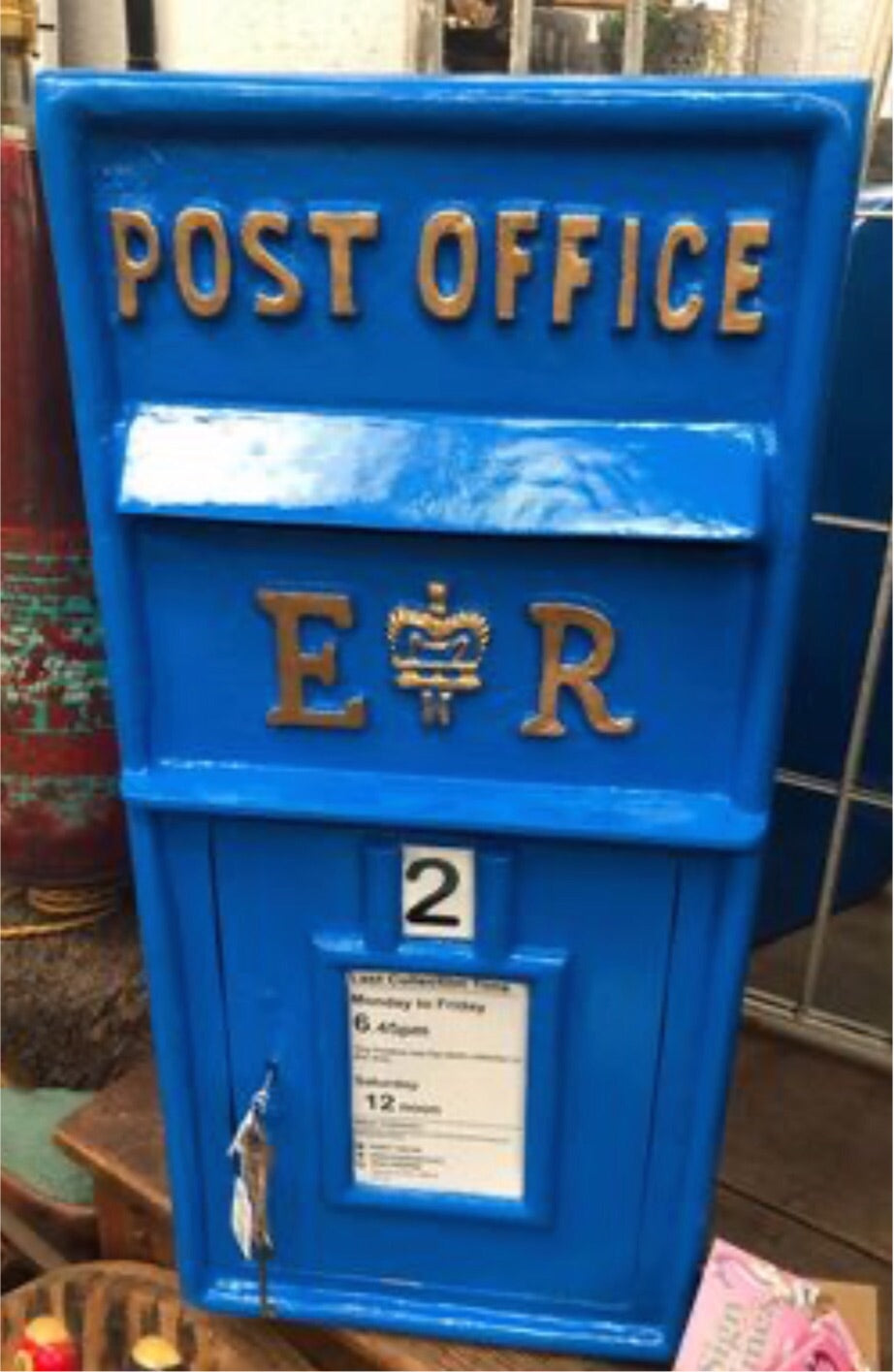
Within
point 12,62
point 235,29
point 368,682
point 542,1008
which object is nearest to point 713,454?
point 368,682

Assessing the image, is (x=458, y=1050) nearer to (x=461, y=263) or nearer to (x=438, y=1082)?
(x=438, y=1082)

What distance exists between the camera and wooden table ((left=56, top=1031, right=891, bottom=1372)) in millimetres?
1163

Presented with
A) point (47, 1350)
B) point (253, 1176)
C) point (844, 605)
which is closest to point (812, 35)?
point (844, 605)

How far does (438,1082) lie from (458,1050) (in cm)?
4

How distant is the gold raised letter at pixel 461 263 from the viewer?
740 mm

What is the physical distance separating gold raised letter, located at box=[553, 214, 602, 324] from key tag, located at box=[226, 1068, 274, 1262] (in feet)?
2.16

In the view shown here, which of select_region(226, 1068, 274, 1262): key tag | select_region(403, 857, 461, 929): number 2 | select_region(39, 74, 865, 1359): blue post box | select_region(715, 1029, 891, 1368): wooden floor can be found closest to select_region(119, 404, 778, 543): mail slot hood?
select_region(39, 74, 865, 1359): blue post box

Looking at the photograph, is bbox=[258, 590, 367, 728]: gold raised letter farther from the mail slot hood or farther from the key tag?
the key tag

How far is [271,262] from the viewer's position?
761 mm

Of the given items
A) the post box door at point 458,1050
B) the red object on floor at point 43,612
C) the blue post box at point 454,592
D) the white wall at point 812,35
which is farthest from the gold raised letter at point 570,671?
the white wall at point 812,35

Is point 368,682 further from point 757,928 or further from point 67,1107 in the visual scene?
point 67,1107

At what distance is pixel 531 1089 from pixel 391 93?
0.75 metres

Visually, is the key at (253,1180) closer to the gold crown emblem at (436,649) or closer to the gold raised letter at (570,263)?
the gold crown emblem at (436,649)

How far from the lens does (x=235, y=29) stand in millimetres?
1678
